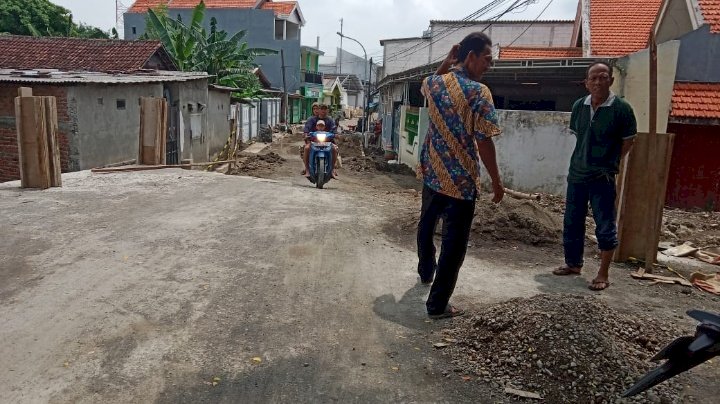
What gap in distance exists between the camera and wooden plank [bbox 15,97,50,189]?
24.5 feet

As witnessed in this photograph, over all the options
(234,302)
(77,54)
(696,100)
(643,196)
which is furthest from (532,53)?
(234,302)

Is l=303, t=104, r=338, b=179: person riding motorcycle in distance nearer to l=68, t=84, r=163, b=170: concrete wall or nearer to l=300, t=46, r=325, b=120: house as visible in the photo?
l=68, t=84, r=163, b=170: concrete wall

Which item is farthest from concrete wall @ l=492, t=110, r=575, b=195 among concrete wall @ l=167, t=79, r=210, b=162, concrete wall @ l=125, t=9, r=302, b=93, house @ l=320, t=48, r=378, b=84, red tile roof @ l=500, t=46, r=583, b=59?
house @ l=320, t=48, r=378, b=84

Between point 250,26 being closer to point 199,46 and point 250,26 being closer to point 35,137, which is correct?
point 199,46

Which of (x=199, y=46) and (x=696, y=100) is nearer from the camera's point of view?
(x=696, y=100)

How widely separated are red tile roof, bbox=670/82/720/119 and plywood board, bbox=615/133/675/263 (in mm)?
7759

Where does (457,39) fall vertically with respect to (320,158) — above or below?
above

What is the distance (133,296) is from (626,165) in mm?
4532

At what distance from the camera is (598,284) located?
455 cm

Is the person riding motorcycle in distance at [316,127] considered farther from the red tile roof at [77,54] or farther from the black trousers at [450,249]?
the red tile roof at [77,54]

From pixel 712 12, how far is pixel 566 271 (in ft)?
37.6

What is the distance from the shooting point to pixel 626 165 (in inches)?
206

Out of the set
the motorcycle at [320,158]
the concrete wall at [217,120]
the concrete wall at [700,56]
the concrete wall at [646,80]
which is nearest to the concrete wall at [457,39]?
the concrete wall at [217,120]

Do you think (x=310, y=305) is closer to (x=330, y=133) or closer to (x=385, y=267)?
(x=385, y=267)
